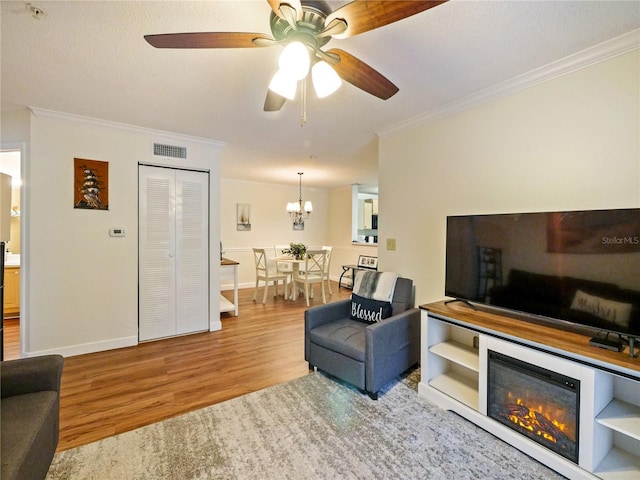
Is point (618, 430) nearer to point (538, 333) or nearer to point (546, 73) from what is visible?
point (538, 333)

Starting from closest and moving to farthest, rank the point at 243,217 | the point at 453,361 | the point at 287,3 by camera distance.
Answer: the point at 287,3 → the point at 453,361 → the point at 243,217

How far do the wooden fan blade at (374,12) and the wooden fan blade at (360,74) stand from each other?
174 mm

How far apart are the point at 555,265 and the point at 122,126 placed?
4060 mm

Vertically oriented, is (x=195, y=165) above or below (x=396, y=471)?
above

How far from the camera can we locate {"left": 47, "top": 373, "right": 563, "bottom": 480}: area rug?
1.54 m

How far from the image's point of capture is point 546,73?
1941mm

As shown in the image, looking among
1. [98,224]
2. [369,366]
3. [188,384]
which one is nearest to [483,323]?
[369,366]

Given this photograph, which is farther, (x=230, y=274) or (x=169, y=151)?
(x=230, y=274)

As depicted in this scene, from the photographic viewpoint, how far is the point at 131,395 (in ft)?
7.48

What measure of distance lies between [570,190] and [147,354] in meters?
3.98

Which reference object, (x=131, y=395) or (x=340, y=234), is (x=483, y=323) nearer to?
(x=131, y=395)

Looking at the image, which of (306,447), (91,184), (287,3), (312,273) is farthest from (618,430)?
(91,184)

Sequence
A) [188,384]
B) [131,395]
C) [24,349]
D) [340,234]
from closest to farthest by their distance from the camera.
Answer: [131,395]
[188,384]
[24,349]
[340,234]

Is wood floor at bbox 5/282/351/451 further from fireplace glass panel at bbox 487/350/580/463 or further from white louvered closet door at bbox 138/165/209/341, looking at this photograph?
fireplace glass panel at bbox 487/350/580/463
